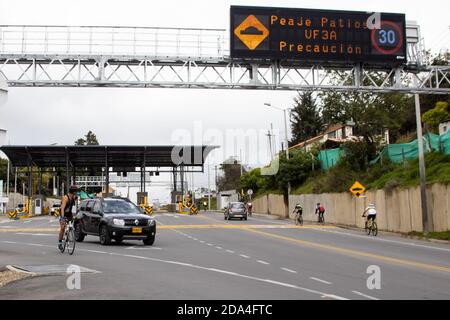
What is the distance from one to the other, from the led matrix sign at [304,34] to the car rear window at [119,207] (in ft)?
29.9

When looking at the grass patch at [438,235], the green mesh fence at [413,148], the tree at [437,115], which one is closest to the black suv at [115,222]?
the grass patch at [438,235]

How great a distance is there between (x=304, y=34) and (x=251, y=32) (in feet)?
7.86

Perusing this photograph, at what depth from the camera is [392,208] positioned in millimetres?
31109

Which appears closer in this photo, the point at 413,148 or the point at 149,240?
the point at 149,240

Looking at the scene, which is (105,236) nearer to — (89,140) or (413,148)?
(413,148)

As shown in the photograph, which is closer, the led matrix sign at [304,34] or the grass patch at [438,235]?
the grass patch at [438,235]

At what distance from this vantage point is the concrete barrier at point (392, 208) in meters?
26.3

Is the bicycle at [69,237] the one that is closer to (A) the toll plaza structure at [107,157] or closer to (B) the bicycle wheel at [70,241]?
(B) the bicycle wheel at [70,241]

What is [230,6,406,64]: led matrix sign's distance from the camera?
2538cm

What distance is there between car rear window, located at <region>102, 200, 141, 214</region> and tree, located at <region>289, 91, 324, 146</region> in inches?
3203

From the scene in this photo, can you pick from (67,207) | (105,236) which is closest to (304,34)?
(105,236)

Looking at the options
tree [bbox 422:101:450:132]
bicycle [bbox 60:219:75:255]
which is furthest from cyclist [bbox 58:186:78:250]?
tree [bbox 422:101:450:132]

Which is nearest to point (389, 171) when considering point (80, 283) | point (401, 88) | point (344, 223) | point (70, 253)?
point (344, 223)
